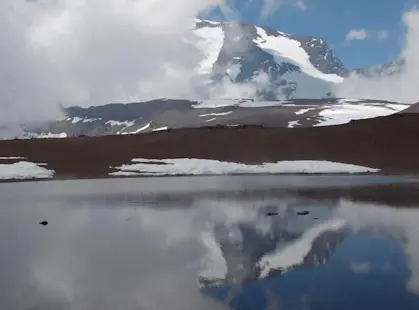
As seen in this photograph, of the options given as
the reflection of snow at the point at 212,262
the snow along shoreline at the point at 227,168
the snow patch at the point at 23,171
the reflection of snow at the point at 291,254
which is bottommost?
the reflection of snow at the point at 291,254

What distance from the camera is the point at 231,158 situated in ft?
188

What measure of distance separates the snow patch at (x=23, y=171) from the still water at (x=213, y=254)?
21075 mm

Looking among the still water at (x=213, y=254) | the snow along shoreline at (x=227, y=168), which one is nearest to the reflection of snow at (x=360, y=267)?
the still water at (x=213, y=254)

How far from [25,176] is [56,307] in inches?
1534

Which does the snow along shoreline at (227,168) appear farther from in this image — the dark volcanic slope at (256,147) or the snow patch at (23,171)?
the snow patch at (23,171)

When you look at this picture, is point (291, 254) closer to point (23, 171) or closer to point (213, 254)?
point (213, 254)

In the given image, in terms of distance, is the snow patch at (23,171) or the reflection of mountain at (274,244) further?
the snow patch at (23,171)

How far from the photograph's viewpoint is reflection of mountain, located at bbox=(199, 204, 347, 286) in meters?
11.9

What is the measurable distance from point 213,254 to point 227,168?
3743 cm

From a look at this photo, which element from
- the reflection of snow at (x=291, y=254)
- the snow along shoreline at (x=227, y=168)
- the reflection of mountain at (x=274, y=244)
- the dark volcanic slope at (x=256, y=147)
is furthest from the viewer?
the dark volcanic slope at (x=256, y=147)

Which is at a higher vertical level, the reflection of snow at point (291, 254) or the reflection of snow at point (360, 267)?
the reflection of snow at point (291, 254)

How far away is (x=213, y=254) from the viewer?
13688mm

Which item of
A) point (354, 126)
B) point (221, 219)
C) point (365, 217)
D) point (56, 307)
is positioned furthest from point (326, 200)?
point (354, 126)

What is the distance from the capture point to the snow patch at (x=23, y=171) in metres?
46.2
